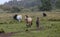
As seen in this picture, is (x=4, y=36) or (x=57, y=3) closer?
(x=4, y=36)

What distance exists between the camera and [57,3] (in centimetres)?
9412

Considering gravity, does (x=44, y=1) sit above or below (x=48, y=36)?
above

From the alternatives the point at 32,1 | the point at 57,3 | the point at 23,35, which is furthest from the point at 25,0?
the point at 23,35

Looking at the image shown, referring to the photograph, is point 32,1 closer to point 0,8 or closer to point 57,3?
point 57,3

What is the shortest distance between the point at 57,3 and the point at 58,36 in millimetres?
78634

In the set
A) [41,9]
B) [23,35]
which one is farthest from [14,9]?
[23,35]

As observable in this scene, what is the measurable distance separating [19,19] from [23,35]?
1509cm

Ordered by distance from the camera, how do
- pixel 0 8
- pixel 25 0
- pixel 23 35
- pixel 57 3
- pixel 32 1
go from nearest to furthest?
pixel 23 35
pixel 0 8
pixel 57 3
pixel 32 1
pixel 25 0

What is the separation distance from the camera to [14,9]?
73312 millimetres

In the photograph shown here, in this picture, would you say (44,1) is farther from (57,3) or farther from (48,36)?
(48,36)

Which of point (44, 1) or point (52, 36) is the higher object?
point (44, 1)

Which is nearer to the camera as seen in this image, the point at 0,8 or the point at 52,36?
the point at 52,36

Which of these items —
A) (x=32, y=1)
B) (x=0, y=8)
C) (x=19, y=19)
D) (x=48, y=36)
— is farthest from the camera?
(x=32, y=1)

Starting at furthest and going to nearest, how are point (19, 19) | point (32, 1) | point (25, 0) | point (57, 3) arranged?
point (25, 0) < point (32, 1) < point (57, 3) < point (19, 19)
